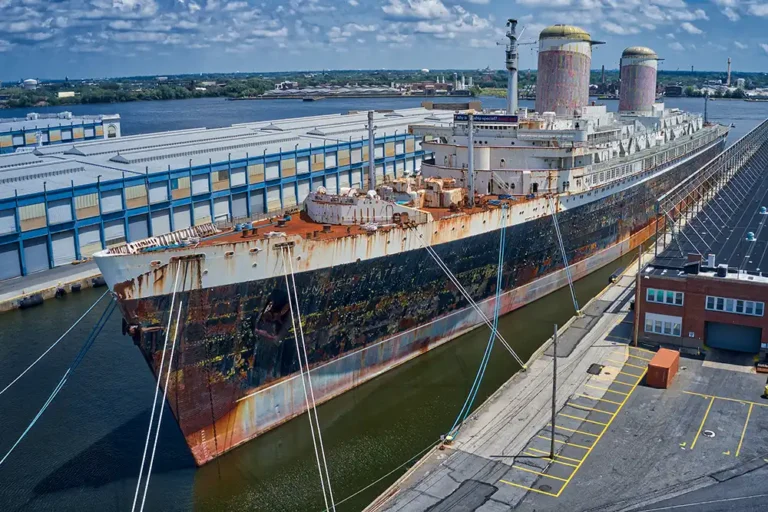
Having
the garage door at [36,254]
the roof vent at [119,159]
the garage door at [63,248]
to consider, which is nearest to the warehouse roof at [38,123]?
the roof vent at [119,159]

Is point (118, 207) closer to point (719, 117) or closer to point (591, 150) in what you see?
point (591, 150)

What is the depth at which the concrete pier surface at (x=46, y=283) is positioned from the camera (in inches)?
1221

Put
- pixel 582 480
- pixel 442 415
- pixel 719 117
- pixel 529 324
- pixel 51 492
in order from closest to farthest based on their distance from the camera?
pixel 582 480 → pixel 51 492 → pixel 442 415 → pixel 529 324 → pixel 719 117

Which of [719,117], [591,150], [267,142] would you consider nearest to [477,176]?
[591,150]

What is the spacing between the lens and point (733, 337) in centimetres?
2333

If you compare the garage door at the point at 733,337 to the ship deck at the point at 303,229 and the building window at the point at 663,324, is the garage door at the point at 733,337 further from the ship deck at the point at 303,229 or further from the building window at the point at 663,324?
the ship deck at the point at 303,229

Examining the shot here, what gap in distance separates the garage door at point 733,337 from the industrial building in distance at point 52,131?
5557cm

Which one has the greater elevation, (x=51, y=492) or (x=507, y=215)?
(x=507, y=215)

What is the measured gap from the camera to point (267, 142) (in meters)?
49.9

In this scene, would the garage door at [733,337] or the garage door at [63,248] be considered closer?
the garage door at [733,337]

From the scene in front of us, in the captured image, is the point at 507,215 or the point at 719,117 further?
the point at 719,117

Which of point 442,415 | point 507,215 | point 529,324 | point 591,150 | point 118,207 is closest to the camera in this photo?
point 442,415

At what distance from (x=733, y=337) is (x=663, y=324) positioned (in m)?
2.19

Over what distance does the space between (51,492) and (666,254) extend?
22.3 m
